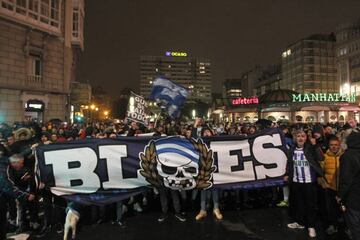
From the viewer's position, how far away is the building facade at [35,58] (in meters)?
22.4

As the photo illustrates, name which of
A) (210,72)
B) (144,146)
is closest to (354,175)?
(144,146)

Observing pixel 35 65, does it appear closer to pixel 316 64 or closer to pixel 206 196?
pixel 206 196

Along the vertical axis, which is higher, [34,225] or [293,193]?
[293,193]

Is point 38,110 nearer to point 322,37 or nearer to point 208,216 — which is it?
point 208,216

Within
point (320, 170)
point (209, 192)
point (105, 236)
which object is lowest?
point (105, 236)

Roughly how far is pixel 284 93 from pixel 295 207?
48.2 metres

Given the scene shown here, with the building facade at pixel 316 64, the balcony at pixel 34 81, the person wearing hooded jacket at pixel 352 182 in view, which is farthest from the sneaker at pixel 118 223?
the building facade at pixel 316 64

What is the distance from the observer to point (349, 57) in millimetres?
70875

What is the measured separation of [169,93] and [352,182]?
7.25 m

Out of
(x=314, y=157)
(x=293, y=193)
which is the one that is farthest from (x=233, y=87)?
(x=314, y=157)

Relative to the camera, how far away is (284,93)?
173ft

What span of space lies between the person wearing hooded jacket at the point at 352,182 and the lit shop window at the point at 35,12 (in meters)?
22.9

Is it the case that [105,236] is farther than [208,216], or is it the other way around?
[208,216]

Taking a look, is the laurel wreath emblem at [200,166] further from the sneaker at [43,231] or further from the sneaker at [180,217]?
the sneaker at [43,231]
